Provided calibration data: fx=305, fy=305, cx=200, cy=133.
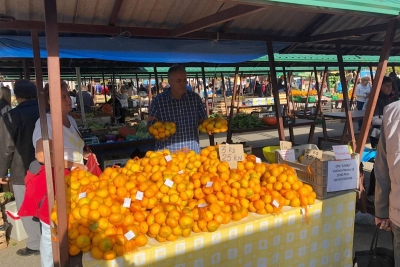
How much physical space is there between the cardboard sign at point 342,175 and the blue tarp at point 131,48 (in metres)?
2.36

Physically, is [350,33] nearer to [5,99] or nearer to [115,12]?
[115,12]

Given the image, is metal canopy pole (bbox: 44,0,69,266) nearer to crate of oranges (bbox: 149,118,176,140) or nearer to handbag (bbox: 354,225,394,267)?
crate of oranges (bbox: 149,118,176,140)

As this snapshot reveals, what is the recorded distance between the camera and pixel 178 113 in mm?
3625

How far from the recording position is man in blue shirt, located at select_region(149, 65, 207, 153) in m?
3.60

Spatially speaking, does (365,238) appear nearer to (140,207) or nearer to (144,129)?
(140,207)

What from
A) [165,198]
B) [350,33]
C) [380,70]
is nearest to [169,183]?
[165,198]

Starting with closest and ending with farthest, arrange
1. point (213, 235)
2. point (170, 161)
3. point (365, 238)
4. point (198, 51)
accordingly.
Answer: point (213, 235)
point (170, 161)
point (365, 238)
point (198, 51)

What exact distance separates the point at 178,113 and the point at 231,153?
1.03 m

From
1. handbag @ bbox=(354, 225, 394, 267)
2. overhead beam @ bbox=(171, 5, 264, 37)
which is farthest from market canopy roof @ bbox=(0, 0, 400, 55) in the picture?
handbag @ bbox=(354, 225, 394, 267)

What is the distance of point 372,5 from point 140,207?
238 centimetres

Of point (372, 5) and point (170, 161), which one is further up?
point (372, 5)

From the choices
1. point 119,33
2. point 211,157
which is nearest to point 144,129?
point 119,33

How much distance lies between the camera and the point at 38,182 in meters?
2.55

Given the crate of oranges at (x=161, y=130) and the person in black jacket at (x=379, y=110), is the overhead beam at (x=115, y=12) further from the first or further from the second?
the person in black jacket at (x=379, y=110)
